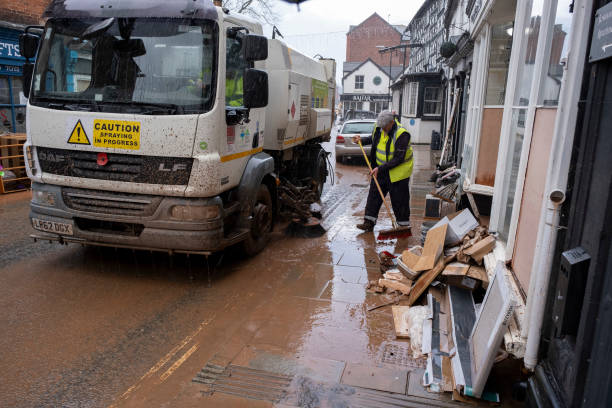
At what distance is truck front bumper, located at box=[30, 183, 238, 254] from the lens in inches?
185

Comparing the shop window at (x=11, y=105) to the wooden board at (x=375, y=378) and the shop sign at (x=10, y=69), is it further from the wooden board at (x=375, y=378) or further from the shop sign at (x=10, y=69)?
the wooden board at (x=375, y=378)

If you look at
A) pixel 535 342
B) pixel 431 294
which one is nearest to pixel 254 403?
pixel 535 342

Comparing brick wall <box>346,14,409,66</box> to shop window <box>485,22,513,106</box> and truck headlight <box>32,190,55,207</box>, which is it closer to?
shop window <box>485,22,513,106</box>

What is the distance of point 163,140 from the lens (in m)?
4.55

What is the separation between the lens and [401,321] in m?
4.23

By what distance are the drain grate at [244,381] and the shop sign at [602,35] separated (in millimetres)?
2788

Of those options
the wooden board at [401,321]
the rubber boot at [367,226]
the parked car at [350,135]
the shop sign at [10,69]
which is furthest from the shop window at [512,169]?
the shop sign at [10,69]

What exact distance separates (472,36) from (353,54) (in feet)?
213

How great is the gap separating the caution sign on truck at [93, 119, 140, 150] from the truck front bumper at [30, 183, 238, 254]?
53 centimetres

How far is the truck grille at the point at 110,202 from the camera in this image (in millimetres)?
4707

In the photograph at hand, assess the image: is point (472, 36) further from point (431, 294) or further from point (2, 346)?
point (2, 346)

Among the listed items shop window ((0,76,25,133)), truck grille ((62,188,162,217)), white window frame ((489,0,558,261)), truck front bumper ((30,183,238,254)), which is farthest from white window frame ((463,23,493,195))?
shop window ((0,76,25,133))

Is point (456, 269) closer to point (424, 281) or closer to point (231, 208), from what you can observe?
point (424, 281)

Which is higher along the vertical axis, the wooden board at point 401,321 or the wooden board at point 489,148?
the wooden board at point 489,148
